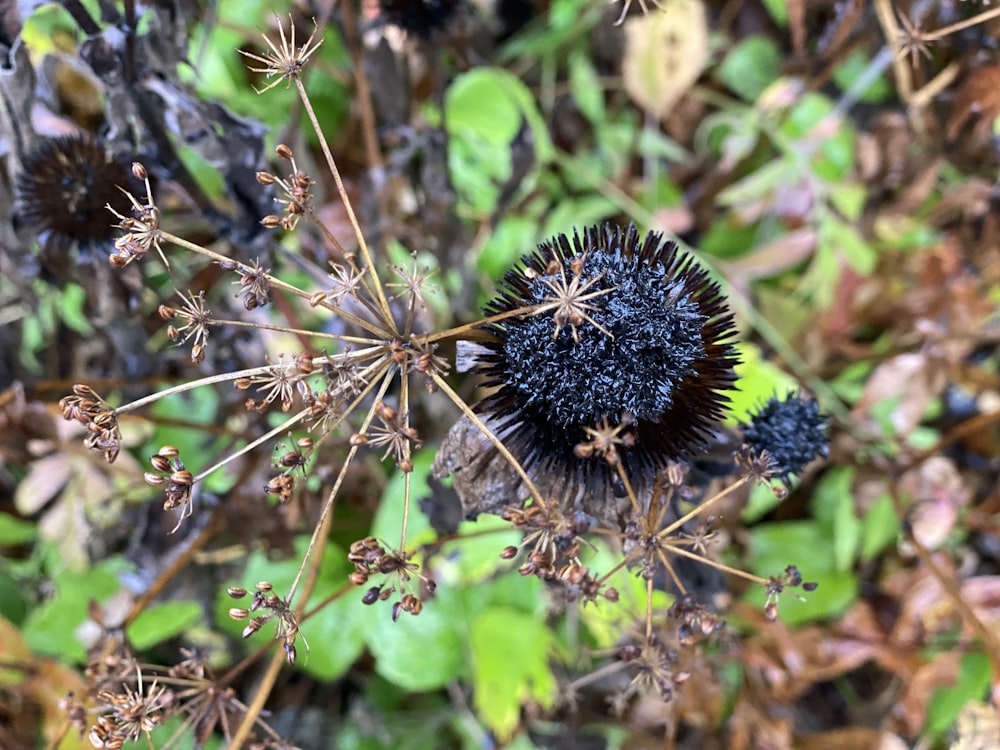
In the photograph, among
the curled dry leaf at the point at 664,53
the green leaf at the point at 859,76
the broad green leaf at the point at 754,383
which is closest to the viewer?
the broad green leaf at the point at 754,383

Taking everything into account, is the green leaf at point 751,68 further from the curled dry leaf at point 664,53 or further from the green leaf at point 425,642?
the green leaf at point 425,642

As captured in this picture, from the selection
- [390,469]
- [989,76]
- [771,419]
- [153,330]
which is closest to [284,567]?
[390,469]

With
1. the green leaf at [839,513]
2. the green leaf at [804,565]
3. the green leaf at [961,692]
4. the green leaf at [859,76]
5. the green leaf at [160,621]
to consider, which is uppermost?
the green leaf at [859,76]

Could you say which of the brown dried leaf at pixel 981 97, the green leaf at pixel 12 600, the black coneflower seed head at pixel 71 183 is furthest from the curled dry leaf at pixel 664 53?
the green leaf at pixel 12 600

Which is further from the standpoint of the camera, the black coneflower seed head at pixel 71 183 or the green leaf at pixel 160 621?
the green leaf at pixel 160 621

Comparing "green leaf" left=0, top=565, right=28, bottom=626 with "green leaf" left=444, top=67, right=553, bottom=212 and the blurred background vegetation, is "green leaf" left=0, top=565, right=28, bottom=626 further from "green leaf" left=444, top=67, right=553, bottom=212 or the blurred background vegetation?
"green leaf" left=444, top=67, right=553, bottom=212

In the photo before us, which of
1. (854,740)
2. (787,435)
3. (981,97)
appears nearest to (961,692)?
(854,740)
